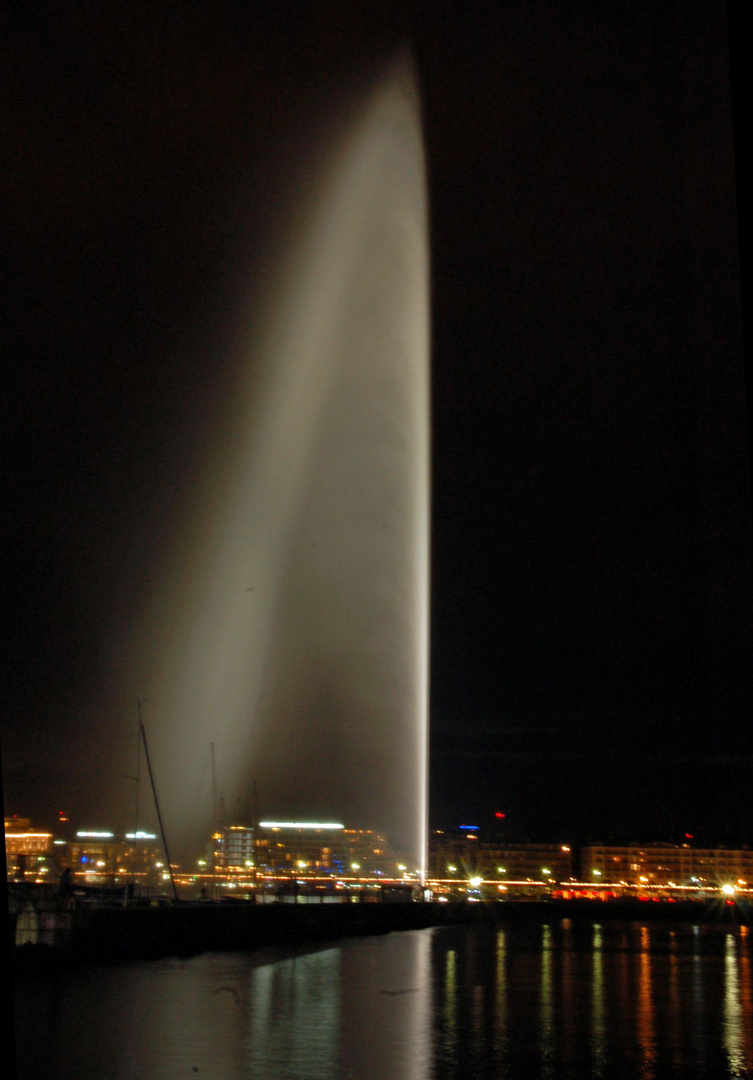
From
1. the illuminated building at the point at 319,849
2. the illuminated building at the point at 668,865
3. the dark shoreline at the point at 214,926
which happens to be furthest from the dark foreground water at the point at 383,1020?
the illuminated building at the point at 319,849

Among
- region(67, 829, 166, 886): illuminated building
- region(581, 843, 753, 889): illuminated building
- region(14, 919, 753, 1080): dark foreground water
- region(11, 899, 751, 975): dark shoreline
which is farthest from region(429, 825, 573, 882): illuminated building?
region(14, 919, 753, 1080): dark foreground water

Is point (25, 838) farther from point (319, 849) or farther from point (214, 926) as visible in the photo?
point (214, 926)

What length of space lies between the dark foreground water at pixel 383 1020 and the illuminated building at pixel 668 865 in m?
74.9

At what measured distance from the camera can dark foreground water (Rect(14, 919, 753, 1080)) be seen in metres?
11.0

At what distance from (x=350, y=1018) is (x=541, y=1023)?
293 centimetres

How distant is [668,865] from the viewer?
106m

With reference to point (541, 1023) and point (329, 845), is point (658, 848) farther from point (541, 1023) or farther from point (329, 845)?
point (541, 1023)

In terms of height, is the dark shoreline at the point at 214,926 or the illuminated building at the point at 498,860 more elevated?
the dark shoreline at the point at 214,926

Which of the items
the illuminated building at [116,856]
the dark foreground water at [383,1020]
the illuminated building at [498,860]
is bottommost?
the illuminated building at [498,860]

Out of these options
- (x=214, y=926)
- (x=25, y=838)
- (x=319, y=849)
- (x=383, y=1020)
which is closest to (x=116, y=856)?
(x=25, y=838)

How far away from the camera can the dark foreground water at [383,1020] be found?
36.1ft

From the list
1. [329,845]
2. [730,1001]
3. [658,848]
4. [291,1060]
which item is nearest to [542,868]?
[658,848]

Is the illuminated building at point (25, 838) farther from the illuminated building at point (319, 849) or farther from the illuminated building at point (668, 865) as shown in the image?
the illuminated building at point (668, 865)

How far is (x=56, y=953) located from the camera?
21.9 metres
